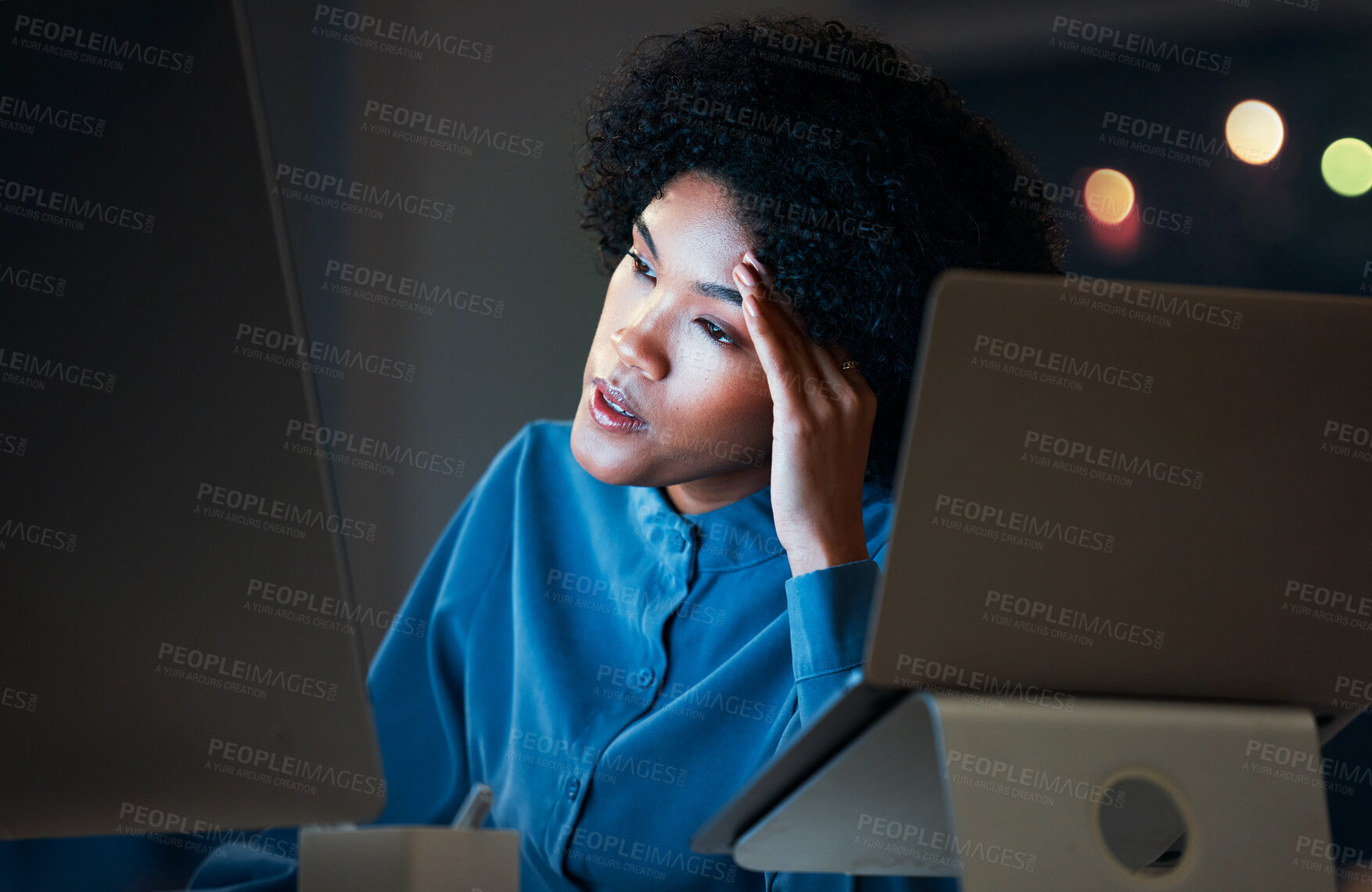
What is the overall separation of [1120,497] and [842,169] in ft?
2.42

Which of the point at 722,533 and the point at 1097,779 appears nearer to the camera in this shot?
the point at 1097,779

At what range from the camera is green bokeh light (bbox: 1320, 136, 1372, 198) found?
1.82 metres

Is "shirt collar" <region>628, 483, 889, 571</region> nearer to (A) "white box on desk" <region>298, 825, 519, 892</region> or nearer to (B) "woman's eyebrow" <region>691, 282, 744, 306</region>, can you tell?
(B) "woman's eyebrow" <region>691, 282, 744, 306</region>

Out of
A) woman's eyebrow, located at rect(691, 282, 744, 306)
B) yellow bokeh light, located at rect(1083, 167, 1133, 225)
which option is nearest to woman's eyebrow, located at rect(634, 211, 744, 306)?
woman's eyebrow, located at rect(691, 282, 744, 306)

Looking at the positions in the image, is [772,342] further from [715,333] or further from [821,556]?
[821,556]

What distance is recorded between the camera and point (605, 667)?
1.29 meters

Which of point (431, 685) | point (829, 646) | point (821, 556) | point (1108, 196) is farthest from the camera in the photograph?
point (1108, 196)

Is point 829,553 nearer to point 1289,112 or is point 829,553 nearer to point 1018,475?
point 1018,475

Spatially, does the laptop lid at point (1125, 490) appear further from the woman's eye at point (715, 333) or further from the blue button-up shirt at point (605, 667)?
the woman's eye at point (715, 333)

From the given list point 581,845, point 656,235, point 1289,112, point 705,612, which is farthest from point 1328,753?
point 656,235

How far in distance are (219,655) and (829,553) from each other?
665 mm

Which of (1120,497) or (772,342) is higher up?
(772,342)

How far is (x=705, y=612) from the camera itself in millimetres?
1260

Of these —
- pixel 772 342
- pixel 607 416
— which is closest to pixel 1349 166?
pixel 772 342
